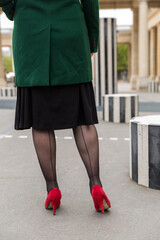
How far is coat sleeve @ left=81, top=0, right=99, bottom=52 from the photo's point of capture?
2047 mm

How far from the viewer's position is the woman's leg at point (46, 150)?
2.13 meters

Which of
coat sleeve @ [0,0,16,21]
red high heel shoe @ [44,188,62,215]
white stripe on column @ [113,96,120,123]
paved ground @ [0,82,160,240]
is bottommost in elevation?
paved ground @ [0,82,160,240]

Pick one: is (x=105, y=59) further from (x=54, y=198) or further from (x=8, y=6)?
(x=54, y=198)

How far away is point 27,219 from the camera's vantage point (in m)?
2.07

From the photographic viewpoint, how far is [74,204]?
229 centimetres

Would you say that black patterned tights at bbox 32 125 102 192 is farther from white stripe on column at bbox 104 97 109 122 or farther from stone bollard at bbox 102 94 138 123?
white stripe on column at bbox 104 97 109 122

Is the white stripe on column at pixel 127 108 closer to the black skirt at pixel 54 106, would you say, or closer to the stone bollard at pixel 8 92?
the black skirt at pixel 54 106

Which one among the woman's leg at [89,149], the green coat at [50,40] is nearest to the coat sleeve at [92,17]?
the green coat at [50,40]

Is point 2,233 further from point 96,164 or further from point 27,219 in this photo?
point 96,164

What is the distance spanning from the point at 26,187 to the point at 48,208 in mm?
510

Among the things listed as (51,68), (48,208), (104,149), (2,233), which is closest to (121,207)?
(48,208)

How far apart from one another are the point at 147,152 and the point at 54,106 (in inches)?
36.1

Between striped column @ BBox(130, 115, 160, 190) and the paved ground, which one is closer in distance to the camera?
the paved ground

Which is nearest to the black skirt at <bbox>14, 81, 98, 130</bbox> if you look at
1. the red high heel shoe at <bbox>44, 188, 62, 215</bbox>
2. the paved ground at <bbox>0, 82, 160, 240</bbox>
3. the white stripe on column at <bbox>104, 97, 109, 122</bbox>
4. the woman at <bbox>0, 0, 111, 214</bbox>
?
the woman at <bbox>0, 0, 111, 214</bbox>
